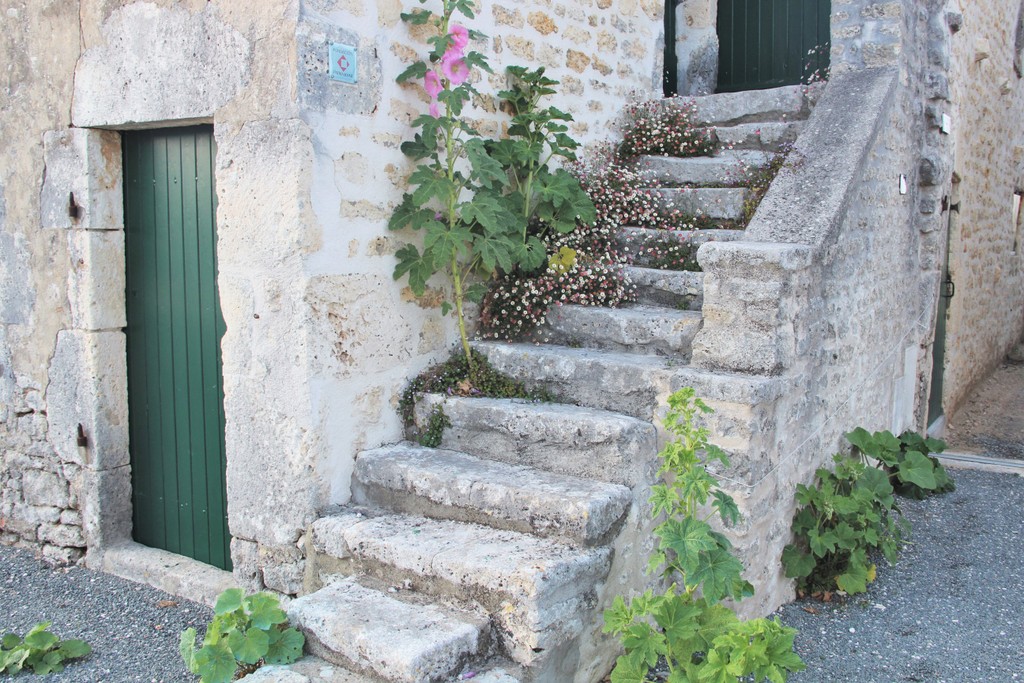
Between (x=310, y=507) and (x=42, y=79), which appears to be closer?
(x=310, y=507)

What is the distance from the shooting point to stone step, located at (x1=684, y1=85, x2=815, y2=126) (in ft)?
17.1

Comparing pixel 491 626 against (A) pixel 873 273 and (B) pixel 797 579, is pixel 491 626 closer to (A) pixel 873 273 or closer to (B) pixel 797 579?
(B) pixel 797 579

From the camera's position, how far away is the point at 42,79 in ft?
14.1

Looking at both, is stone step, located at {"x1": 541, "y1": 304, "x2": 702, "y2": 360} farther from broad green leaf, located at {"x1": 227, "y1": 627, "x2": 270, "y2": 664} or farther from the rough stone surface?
broad green leaf, located at {"x1": 227, "y1": 627, "x2": 270, "y2": 664}

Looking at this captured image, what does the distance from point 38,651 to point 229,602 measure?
0.92 meters

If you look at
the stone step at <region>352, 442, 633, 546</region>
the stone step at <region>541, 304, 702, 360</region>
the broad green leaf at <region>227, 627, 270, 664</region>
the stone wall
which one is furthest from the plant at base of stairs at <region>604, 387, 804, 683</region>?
the stone wall

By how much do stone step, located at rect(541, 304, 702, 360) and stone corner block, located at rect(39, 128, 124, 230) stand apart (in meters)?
2.05

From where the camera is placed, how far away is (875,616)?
381cm

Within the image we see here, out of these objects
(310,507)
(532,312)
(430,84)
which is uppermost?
(430,84)

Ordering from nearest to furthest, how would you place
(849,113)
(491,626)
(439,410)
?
1. (491,626)
2. (439,410)
3. (849,113)

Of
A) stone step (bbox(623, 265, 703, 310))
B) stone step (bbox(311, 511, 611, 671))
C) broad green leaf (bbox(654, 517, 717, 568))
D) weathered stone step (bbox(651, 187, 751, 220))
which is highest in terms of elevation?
weathered stone step (bbox(651, 187, 751, 220))

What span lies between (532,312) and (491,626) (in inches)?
63.1

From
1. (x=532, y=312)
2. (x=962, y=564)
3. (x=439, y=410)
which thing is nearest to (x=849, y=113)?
(x=532, y=312)

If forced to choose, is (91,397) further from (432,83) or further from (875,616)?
(875,616)
